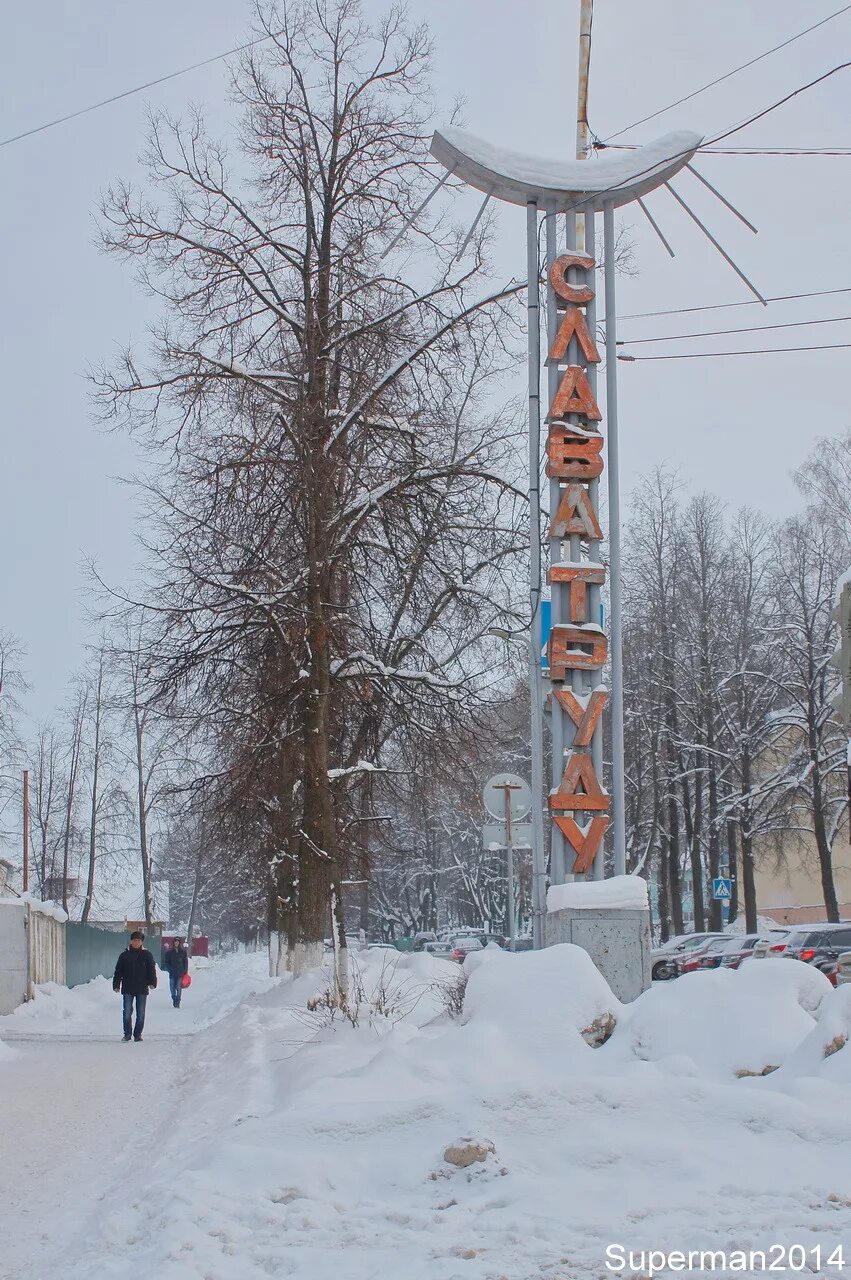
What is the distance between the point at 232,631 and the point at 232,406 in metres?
3.18

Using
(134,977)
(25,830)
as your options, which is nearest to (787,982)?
(134,977)

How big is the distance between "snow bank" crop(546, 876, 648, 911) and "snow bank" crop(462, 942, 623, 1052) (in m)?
2.45

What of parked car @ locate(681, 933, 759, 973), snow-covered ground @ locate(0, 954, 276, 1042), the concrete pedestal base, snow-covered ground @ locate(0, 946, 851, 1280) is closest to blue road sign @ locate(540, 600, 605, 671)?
the concrete pedestal base

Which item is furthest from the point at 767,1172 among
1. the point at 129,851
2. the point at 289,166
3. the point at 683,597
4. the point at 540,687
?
the point at 129,851

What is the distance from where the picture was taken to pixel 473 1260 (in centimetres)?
561

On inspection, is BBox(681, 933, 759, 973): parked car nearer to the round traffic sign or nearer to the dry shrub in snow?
the round traffic sign

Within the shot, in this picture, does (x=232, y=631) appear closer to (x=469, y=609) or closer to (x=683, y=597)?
(x=469, y=609)

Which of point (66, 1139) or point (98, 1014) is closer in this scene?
point (66, 1139)

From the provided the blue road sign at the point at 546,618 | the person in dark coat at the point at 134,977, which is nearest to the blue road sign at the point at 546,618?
the blue road sign at the point at 546,618

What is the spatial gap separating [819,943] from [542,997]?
71.3 feet

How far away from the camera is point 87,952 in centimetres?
4212

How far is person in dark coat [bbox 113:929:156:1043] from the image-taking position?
1986cm

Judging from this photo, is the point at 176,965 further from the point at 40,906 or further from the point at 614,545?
the point at 614,545

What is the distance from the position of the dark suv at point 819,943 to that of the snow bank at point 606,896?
58.8ft
